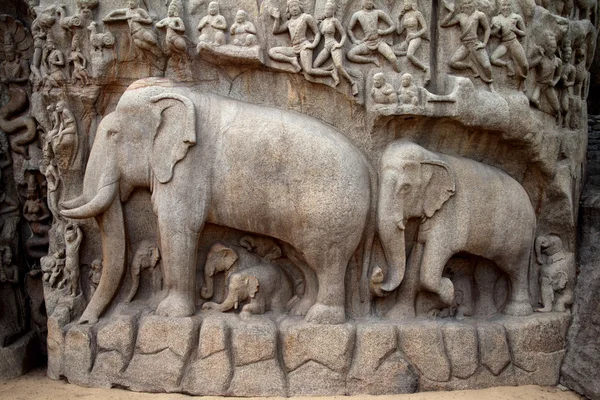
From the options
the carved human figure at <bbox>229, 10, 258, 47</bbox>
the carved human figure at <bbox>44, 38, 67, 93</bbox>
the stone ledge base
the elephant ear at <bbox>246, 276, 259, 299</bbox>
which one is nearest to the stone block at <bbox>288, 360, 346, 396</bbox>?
the stone ledge base

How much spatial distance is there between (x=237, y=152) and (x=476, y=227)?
2.07 metres

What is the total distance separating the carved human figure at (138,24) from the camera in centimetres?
501

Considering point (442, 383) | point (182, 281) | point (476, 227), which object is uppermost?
point (476, 227)

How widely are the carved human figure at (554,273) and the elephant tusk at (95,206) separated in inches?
149

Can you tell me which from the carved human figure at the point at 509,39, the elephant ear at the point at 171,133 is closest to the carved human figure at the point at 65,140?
the elephant ear at the point at 171,133

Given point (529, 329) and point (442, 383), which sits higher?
point (529, 329)

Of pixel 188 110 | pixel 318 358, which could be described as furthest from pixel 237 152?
pixel 318 358

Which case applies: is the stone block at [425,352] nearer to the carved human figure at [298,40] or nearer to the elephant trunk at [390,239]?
the elephant trunk at [390,239]

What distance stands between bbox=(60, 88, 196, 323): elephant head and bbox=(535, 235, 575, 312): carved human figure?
10.8ft

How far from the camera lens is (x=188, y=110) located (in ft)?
16.3

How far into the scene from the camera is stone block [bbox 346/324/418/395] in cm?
495

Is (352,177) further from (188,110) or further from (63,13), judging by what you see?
(63,13)

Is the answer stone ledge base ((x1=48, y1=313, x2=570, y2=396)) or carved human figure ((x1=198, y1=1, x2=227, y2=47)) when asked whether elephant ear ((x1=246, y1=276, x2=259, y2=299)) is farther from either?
carved human figure ((x1=198, y1=1, x2=227, y2=47))

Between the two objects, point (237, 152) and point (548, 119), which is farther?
point (548, 119)
